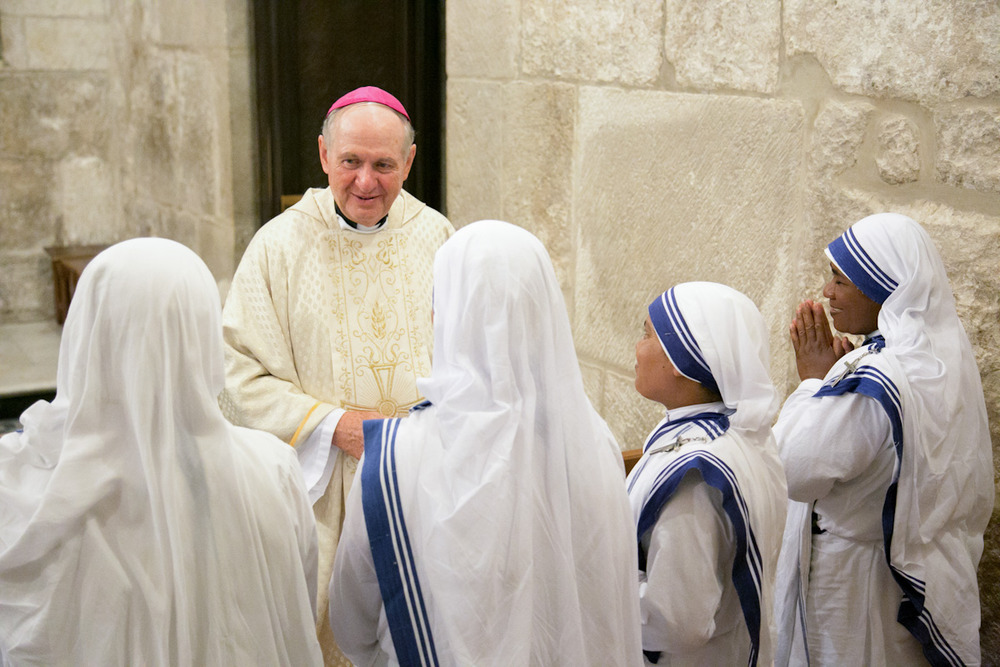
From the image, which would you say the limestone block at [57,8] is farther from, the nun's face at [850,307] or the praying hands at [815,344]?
the nun's face at [850,307]

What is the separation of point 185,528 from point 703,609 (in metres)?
0.99

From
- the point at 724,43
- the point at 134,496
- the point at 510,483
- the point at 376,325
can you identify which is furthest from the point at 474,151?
the point at 134,496

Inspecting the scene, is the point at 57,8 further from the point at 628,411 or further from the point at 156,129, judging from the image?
the point at 628,411

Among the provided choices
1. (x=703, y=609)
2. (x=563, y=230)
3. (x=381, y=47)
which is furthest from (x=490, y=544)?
(x=381, y=47)

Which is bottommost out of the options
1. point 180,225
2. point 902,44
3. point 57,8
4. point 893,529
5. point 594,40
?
point 893,529

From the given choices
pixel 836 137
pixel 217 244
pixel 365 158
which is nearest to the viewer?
pixel 365 158

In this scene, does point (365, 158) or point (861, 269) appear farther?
point (365, 158)

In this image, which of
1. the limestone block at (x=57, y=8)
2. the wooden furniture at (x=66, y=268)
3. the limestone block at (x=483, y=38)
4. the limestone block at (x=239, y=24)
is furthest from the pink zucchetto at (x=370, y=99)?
the limestone block at (x=57, y=8)

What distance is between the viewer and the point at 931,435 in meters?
2.48

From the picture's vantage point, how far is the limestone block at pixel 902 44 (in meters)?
2.74

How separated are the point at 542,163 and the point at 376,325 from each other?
1.65m

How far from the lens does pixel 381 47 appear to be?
5309 mm

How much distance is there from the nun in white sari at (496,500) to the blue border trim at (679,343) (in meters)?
0.36

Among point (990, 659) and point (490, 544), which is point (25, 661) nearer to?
point (490, 544)
